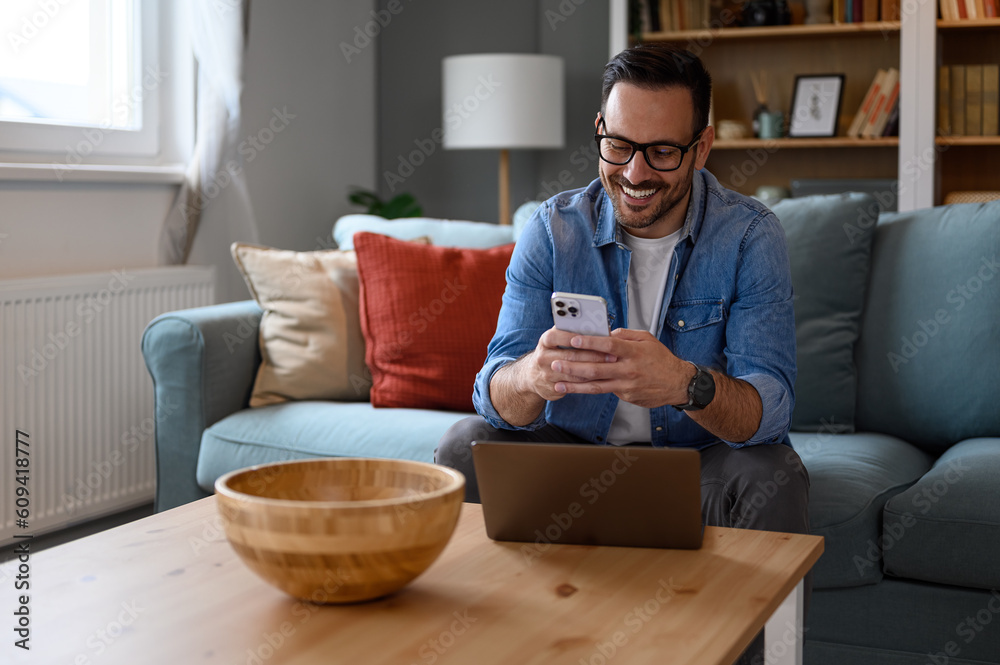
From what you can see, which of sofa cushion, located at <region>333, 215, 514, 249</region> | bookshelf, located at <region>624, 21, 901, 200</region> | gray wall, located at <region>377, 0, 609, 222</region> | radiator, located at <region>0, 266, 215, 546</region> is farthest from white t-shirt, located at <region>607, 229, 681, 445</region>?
gray wall, located at <region>377, 0, 609, 222</region>

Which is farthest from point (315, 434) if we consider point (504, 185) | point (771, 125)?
point (771, 125)

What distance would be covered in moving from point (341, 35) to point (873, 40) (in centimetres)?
205

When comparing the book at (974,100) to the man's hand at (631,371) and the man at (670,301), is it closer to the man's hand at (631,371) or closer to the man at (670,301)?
the man at (670,301)

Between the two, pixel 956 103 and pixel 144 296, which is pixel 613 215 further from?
pixel 956 103

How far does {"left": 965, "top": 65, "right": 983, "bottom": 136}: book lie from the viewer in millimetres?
3488

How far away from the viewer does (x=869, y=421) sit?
200 cm

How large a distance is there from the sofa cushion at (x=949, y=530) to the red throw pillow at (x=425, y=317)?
2.98ft

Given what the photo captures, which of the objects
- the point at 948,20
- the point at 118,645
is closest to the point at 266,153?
the point at 948,20

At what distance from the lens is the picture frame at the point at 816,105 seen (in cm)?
374

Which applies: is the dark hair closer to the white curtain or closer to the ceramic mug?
the white curtain

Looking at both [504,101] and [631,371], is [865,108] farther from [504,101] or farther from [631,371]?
[631,371]

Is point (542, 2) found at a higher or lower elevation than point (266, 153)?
higher

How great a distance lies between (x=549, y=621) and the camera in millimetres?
854

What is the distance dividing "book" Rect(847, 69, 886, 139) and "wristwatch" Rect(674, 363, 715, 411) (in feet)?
8.78
